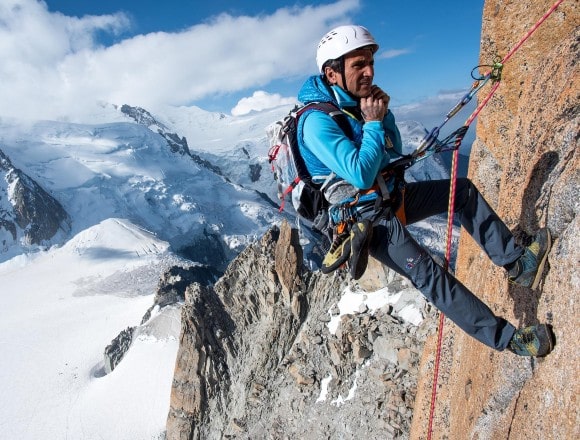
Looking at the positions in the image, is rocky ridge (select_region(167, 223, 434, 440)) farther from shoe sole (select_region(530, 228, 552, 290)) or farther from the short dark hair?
the short dark hair

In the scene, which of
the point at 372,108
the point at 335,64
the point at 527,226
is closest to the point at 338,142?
the point at 372,108

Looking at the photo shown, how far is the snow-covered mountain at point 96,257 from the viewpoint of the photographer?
6700 centimetres

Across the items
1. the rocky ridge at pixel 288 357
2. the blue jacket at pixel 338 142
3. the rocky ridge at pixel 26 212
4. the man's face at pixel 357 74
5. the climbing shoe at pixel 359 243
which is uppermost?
the rocky ridge at pixel 26 212

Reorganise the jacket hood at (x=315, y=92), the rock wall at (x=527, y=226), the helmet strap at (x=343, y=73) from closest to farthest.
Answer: the rock wall at (x=527, y=226), the jacket hood at (x=315, y=92), the helmet strap at (x=343, y=73)

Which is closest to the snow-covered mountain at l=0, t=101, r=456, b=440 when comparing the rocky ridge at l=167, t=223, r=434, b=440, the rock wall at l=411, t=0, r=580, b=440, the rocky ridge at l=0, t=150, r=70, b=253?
the rocky ridge at l=0, t=150, r=70, b=253

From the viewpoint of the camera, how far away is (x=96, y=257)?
134m

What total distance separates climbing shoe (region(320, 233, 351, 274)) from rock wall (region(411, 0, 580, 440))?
7.89 feet

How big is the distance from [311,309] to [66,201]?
152 m

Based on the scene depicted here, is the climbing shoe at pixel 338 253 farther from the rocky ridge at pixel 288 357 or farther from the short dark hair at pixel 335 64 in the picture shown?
the rocky ridge at pixel 288 357

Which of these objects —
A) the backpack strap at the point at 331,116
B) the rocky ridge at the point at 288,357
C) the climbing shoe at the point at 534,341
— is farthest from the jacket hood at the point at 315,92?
the rocky ridge at the point at 288,357

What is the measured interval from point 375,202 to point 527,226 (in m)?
2.24

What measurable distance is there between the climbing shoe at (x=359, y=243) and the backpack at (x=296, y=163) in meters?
0.75

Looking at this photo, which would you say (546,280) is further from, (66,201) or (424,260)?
(66,201)

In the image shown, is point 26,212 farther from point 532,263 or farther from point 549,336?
point 549,336
